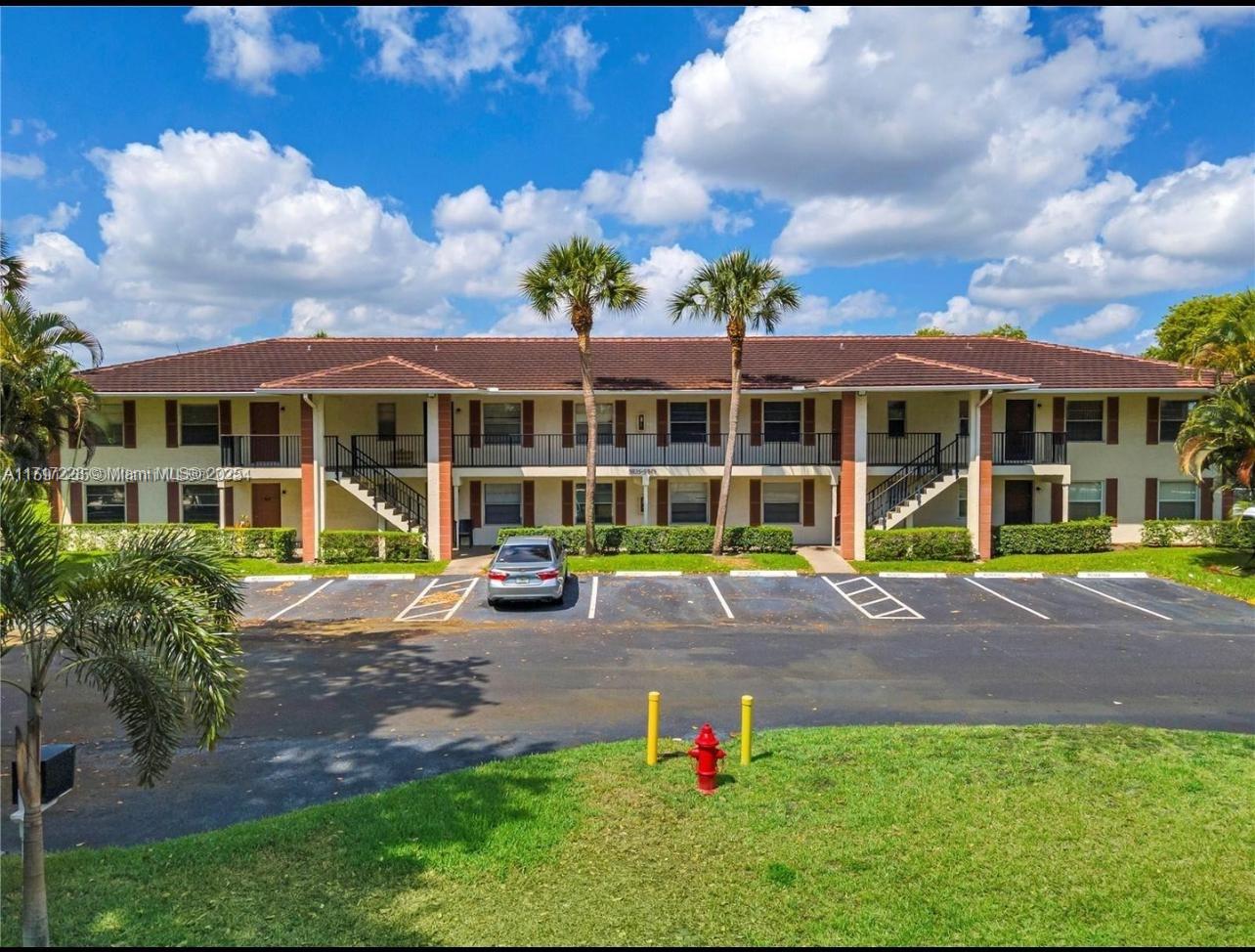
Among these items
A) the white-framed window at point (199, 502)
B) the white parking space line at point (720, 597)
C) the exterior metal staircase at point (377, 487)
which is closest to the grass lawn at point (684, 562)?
the white parking space line at point (720, 597)

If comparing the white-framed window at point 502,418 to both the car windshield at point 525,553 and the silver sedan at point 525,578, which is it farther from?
the silver sedan at point 525,578

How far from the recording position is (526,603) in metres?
18.3

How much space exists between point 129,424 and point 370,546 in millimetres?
9875

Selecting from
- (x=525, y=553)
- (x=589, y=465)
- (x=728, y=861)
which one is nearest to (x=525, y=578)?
(x=525, y=553)

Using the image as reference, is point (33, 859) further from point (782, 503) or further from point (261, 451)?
point (782, 503)

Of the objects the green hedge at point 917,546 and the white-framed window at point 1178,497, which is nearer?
the green hedge at point 917,546

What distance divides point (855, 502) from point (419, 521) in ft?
44.1

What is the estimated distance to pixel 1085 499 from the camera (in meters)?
26.3

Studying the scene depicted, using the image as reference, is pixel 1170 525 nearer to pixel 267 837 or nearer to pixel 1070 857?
pixel 1070 857

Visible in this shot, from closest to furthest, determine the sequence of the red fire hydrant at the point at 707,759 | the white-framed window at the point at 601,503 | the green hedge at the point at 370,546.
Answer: the red fire hydrant at the point at 707,759
the green hedge at the point at 370,546
the white-framed window at the point at 601,503

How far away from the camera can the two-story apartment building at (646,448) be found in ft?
82.4

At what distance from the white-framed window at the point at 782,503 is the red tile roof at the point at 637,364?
3605 millimetres

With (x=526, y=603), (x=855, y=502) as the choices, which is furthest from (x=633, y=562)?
(x=855, y=502)

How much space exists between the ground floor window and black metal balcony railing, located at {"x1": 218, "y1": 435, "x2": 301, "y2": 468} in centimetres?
2578
